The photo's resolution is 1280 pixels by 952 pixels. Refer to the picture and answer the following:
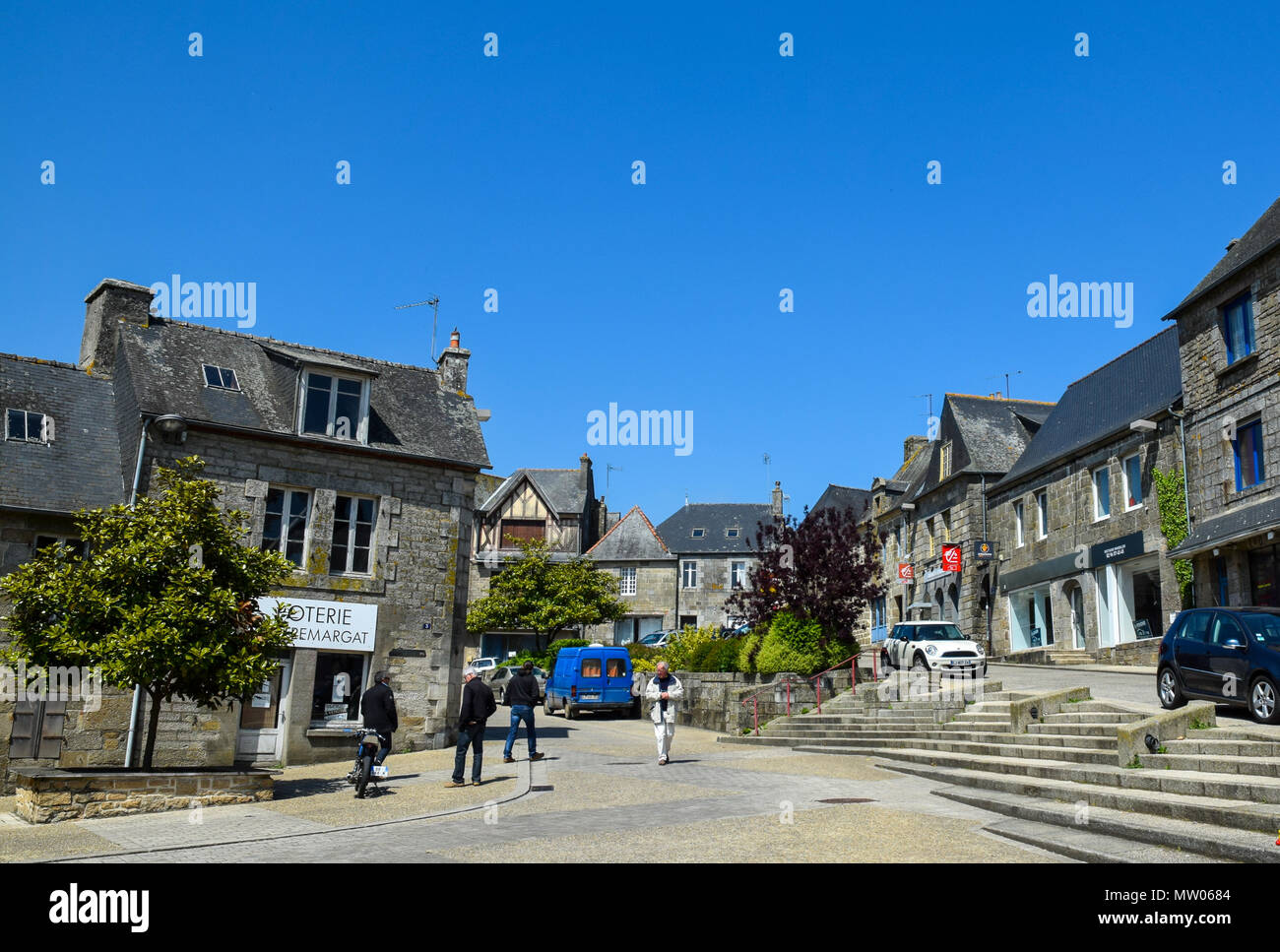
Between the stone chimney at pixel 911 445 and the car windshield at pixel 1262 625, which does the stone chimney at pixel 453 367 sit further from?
the stone chimney at pixel 911 445

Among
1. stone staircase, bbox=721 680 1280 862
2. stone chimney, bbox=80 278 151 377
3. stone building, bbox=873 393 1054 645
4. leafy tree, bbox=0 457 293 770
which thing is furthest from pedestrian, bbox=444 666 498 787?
stone building, bbox=873 393 1054 645

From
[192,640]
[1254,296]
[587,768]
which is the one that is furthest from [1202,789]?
[1254,296]

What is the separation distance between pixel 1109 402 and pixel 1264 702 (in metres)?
19.2

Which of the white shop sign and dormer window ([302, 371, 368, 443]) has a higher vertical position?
dormer window ([302, 371, 368, 443])

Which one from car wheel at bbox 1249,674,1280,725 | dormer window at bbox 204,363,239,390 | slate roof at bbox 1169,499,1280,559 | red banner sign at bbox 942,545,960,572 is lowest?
car wheel at bbox 1249,674,1280,725

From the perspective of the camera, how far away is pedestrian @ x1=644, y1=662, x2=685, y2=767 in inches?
624

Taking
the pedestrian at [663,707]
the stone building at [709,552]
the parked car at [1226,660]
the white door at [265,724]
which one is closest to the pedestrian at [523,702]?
the pedestrian at [663,707]

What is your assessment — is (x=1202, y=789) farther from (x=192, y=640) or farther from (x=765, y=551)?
(x=765, y=551)

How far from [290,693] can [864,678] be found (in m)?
11.8

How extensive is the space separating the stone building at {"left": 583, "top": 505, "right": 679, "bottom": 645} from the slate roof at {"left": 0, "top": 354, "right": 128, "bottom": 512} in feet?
100

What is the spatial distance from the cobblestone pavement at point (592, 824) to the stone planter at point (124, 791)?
333mm

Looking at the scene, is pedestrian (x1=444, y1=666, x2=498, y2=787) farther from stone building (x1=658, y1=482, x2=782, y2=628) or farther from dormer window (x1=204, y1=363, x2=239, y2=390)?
stone building (x1=658, y1=482, x2=782, y2=628)

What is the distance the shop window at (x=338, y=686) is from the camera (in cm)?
1836
